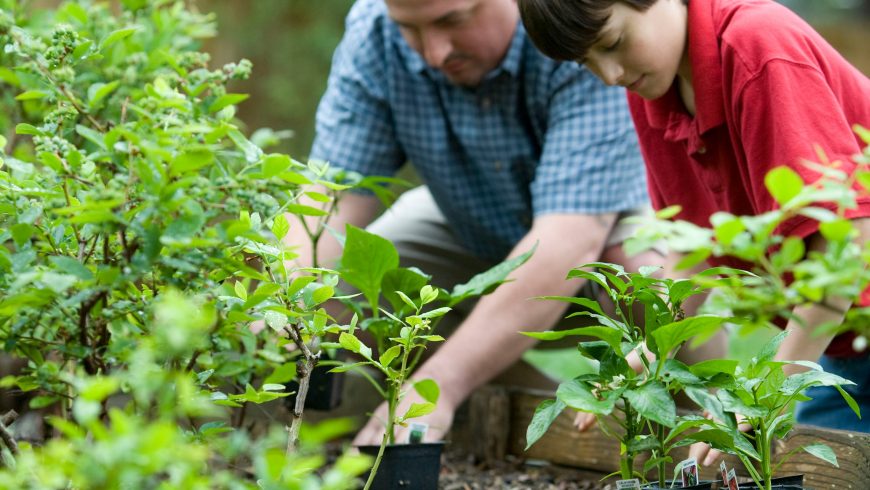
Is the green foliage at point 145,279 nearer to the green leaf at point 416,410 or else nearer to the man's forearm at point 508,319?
the green leaf at point 416,410

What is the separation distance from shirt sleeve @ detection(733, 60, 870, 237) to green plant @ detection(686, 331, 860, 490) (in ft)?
1.15

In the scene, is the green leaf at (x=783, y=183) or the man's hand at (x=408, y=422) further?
the man's hand at (x=408, y=422)

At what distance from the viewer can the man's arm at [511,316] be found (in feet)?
6.71

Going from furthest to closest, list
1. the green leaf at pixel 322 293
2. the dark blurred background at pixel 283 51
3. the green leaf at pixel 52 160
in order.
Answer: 1. the dark blurred background at pixel 283 51
2. the green leaf at pixel 322 293
3. the green leaf at pixel 52 160

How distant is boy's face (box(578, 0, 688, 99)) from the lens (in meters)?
1.64

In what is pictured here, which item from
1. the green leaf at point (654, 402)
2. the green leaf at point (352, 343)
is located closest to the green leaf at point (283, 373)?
the green leaf at point (352, 343)

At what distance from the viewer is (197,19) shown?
2.14 m

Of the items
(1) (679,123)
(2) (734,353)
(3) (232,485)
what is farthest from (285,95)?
(3) (232,485)

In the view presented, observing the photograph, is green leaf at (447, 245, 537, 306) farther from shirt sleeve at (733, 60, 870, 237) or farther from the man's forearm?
the man's forearm

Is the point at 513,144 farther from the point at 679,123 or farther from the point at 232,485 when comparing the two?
the point at 232,485

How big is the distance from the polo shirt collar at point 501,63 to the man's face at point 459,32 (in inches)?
0.6

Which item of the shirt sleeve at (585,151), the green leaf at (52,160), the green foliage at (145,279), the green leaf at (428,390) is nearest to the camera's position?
the green foliage at (145,279)

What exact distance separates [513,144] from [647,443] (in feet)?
4.86

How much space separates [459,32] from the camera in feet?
7.22
